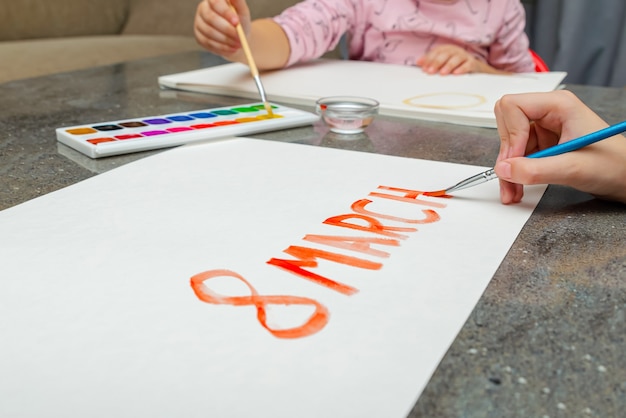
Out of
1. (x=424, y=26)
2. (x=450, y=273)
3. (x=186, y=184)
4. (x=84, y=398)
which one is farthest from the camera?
(x=424, y=26)

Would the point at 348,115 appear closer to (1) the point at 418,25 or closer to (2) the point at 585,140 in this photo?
(2) the point at 585,140

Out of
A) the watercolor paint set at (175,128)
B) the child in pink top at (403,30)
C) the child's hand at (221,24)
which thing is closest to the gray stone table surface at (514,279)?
the watercolor paint set at (175,128)

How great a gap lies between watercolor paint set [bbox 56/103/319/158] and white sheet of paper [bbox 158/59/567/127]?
100 millimetres

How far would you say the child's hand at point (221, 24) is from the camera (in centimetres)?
85

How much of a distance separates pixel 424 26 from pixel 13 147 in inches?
29.2

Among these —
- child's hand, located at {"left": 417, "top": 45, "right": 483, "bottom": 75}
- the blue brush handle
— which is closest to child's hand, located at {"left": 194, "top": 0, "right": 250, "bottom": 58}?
child's hand, located at {"left": 417, "top": 45, "right": 483, "bottom": 75}

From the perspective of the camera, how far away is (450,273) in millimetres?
366

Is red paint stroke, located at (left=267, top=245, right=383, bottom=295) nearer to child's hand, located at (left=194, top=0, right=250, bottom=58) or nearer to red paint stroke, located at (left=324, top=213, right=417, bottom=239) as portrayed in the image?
red paint stroke, located at (left=324, top=213, right=417, bottom=239)

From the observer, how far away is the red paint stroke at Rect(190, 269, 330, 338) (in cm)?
31

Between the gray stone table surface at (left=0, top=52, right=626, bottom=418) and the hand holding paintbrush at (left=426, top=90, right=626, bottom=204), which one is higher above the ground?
the hand holding paintbrush at (left=426, top=90, right=626, bottom=204)

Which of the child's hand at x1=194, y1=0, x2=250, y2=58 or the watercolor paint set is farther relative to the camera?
the child's hand at x1=194, y1=0, x2=250, y2=58

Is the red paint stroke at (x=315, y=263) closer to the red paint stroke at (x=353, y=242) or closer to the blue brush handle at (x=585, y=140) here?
the red paint stroke at (x=353, y=242)

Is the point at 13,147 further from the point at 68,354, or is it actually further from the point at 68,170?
the point at 68,354

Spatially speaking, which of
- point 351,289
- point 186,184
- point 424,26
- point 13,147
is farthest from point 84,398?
point 424,26
